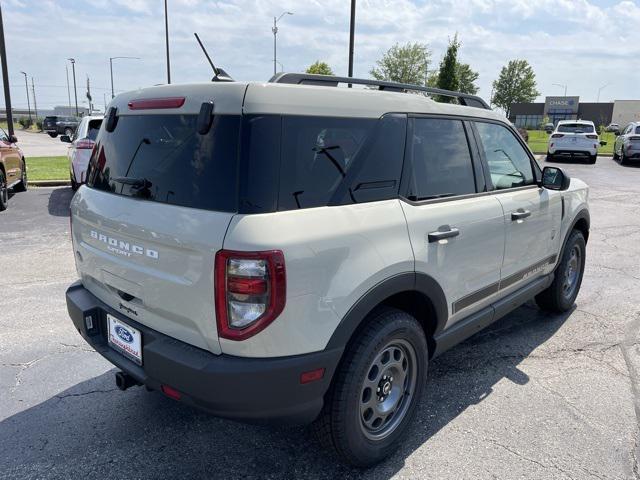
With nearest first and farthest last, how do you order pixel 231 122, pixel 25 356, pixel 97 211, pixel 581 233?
pixel 231 122 < pixel 97 211 < pixel 25 356 < pixel 581 233

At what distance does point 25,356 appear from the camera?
3762mm

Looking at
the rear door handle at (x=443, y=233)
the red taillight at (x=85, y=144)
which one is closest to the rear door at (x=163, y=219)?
the rear door handle at (x=443, y=233)

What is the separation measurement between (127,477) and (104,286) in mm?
984

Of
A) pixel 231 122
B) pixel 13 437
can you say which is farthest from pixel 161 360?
pixel 13 437

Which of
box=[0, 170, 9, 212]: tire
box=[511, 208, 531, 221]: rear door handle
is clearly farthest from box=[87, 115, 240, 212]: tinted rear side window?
box=[0, 170, 9, 212]: tire

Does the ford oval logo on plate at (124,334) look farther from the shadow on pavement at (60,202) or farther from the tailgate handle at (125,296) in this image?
the shadow on pavement at (60,202)

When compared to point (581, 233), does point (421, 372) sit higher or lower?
lower

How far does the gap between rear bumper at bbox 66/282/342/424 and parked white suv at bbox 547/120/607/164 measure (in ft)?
68.1

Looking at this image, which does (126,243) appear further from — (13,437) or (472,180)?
(472,180)

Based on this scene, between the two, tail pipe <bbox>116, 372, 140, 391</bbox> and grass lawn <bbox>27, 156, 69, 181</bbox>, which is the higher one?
tail pipe <bbox>116, 372, 140, 391</bbox>

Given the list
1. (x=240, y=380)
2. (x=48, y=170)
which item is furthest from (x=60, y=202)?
(x=240, y=380)

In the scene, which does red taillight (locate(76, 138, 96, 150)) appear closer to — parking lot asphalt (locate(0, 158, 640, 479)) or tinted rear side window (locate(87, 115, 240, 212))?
parking lot asphalt (locate(0, 158, 640, 479))

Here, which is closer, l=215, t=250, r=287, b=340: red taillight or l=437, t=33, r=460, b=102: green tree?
l=215, t=250, r=287, b=340: red taillight

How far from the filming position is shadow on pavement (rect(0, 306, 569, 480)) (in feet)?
8.54
